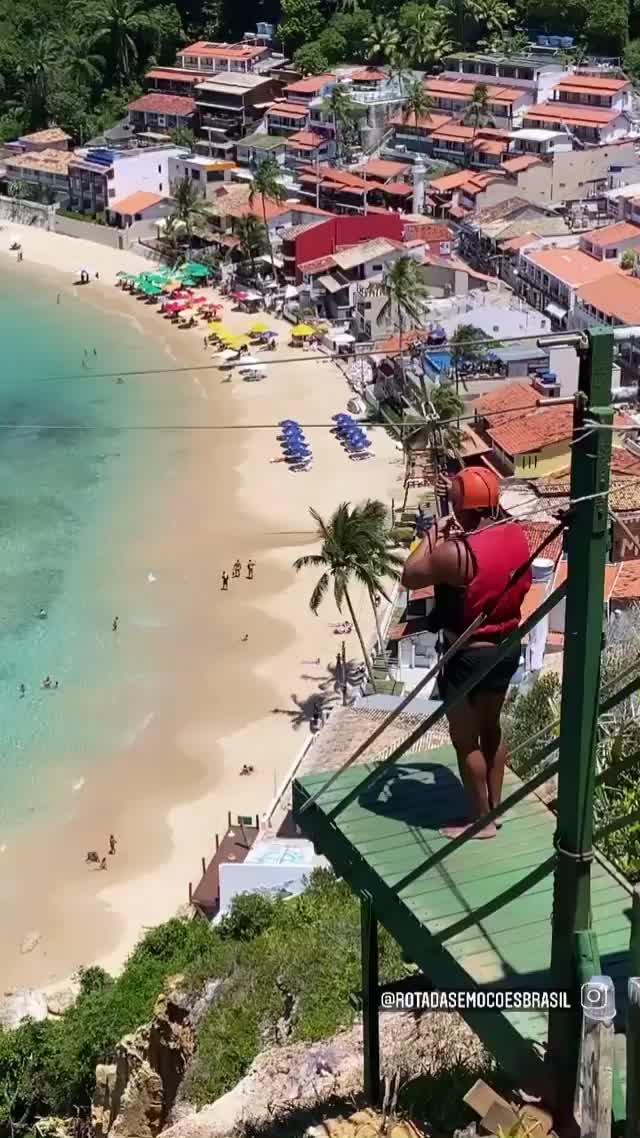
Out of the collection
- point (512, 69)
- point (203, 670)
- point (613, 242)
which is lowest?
point (203, 670)

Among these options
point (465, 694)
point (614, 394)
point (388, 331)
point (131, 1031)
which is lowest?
point (131, 1031)

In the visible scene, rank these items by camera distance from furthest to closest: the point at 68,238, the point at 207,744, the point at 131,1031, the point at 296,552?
the point at 68,238, the point at 296,552, the point at 207,744, the point at 131,1031

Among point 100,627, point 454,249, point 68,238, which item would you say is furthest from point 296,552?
point 68,238

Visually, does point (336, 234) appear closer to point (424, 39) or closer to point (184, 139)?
point (184, 139)

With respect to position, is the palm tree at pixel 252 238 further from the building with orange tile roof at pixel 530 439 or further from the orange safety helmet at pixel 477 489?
the orange safety helmet at pixel 477 489

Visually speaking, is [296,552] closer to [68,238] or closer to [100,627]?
[100,627]

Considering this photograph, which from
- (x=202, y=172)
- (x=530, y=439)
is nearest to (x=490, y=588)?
(x=530, y=439)

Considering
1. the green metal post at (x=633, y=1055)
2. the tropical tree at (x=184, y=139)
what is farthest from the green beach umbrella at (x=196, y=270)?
the green metal post at (x=633, y=1055)
